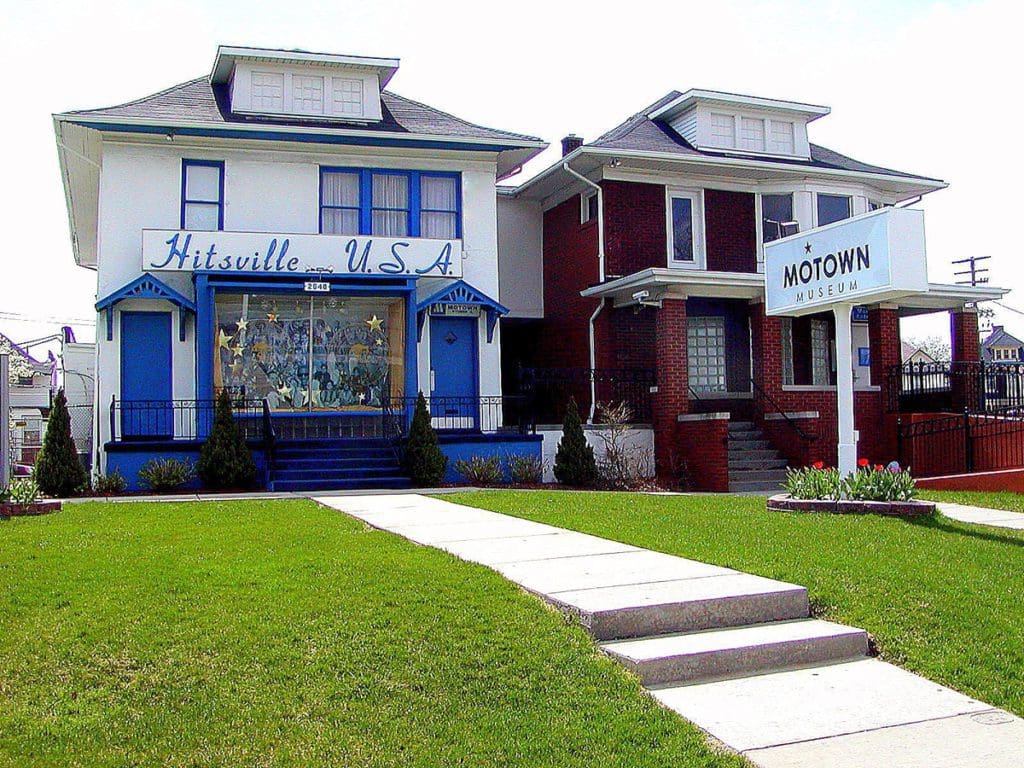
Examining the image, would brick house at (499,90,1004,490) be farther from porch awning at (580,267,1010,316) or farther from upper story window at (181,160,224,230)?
upper story window at (181,160,224,230)

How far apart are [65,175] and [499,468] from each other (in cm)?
1137

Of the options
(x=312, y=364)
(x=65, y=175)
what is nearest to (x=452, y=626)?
(x=312, y=364)

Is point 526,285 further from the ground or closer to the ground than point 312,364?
further from the ground

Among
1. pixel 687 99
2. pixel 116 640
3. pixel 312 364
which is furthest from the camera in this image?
pixel 687 99

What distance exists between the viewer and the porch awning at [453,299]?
2017 centimetres

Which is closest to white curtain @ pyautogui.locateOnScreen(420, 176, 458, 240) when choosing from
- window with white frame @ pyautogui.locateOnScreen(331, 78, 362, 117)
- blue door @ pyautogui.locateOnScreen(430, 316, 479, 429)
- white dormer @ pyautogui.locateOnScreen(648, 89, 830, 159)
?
blue door @ pyautogui.locateOnScreen(430, 316, 479, 429)

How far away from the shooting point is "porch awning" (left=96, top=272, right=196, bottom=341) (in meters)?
18.5

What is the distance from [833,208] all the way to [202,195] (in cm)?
1383

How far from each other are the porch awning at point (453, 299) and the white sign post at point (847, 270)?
7811 millimetres

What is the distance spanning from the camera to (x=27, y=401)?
48062 mm

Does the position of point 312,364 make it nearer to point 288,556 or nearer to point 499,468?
point 499,468

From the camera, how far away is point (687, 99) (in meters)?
23.5

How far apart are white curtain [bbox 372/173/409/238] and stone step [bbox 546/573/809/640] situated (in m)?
14.5

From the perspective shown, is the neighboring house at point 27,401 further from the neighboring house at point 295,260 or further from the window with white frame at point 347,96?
the window with white frame at point 347,96
